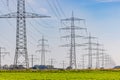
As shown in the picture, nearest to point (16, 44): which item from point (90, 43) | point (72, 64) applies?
point (72, 64)

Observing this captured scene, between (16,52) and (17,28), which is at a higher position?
(17,28)

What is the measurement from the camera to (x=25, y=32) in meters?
63.0

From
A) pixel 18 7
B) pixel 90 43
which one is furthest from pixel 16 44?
pixel 90 43

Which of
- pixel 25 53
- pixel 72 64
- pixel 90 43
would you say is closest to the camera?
pixel 25 53

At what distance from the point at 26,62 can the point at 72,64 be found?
24.7 m

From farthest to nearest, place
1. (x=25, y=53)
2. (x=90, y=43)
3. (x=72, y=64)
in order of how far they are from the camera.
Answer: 1. (x=90, y=43)
2. (x=72, y=64)
3. (x=25, y=53)

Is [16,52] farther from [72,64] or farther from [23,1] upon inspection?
[72,64]

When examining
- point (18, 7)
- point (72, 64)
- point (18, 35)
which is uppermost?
point (18, 7)

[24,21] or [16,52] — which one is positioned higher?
[24,21]

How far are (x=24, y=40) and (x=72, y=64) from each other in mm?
25955

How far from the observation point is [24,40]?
6203 centimetres

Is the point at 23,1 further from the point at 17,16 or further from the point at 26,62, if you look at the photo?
the point at 26,62

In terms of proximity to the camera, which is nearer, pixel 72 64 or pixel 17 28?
pixel 17 28

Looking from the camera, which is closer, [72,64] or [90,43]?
[72,64]
